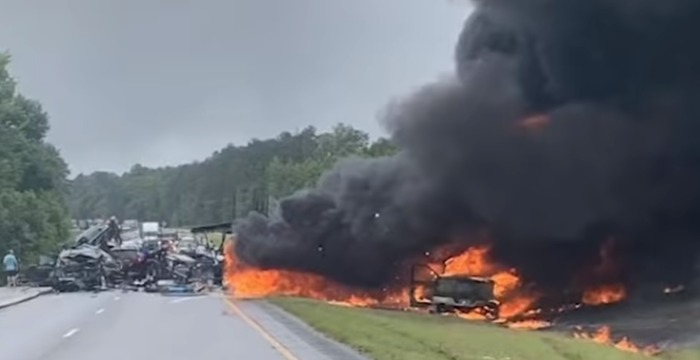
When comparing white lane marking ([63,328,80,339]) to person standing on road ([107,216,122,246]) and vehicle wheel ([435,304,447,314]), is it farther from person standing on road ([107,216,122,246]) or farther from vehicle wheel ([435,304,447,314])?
person standing on road ([107,216,122,246])

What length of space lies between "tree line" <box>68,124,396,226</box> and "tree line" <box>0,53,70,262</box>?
1342 cm

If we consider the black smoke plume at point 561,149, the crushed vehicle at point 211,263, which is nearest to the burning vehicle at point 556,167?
the black smoke plume at point 561,149

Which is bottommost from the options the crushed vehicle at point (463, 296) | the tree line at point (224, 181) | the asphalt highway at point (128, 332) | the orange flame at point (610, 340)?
the orange flame at point (610, 340)

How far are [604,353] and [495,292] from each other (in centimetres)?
1697

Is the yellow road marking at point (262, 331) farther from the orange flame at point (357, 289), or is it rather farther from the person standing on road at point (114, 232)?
the person standing on road at point (114, 232)

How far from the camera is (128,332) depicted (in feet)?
78.9

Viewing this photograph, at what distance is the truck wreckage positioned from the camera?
5062 cm

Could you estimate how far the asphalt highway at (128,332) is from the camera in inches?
741

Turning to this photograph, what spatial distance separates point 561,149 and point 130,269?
859 inches

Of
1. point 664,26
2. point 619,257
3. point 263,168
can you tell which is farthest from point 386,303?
point 263,168

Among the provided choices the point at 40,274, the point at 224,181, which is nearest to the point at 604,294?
the point at 40,274

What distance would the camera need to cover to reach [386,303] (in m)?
42.3

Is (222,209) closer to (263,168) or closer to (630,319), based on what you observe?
(263,168)

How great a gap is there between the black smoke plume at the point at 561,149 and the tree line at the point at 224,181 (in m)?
29.3
